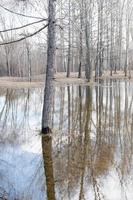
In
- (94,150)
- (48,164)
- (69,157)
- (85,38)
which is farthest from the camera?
(85,38)

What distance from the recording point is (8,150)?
9.38 metres

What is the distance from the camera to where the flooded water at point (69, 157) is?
21.0 ft

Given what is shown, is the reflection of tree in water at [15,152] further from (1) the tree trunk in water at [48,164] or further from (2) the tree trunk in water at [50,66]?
(2) the tree trunk in water at [50,66]

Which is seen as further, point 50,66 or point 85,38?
point 85,38

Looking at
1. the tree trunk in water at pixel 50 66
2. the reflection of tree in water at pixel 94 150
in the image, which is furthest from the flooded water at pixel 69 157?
the tree trunk in water at pixel 50 66

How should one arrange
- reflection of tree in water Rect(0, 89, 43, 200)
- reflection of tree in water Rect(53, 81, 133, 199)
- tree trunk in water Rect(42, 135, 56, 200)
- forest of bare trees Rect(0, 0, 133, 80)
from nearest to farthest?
tree trunk in water Rect(42, 135, 56, 200)
reflection of tree in water Rect(0, 89, 43, 200)
reflection of tree in water Rect(53, 81, 133, 199)
forest of bare trees Rect(0, 0, 133, 80)

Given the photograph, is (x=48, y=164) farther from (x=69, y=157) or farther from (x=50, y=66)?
(x=50, y=66)

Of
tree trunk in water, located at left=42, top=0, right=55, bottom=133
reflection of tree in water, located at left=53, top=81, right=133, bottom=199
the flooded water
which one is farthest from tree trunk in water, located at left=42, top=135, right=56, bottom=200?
tree trunk in water, located at left=42, top=0, right=55, bottom=133

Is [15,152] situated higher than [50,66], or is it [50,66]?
[50,66]

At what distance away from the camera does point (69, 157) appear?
8.50 metres

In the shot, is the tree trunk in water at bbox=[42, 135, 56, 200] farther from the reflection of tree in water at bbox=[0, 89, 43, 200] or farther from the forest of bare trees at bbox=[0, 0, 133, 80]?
the forest of bare trees at bbox=[0, 0, 133, 80]

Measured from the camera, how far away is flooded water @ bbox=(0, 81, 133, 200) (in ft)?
21.0

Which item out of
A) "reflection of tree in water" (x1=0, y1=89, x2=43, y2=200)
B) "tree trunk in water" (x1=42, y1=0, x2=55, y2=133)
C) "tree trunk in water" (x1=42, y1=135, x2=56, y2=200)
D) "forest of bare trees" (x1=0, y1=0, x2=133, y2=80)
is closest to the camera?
"tree trunk in water" (x1=42, y1=135, x2=56, y2=200)

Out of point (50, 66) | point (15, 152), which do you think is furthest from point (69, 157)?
point (50, 66)
